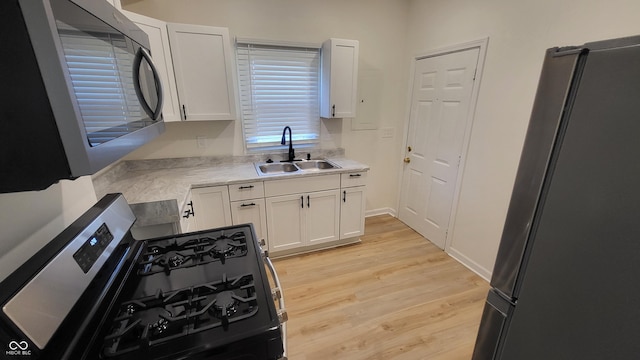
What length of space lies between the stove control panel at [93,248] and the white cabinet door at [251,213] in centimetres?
153

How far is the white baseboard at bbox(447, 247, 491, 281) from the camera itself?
2424 mm

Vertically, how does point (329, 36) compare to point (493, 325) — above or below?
above

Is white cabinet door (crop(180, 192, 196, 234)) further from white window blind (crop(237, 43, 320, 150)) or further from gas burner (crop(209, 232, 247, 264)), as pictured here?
white window blind (crop(237, 43, 320, 150))

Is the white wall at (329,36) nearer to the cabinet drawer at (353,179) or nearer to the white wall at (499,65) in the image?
the white wall at (499,65)

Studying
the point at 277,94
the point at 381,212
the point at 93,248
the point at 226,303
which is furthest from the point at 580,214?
the point at 381,212

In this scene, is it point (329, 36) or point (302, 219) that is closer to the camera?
point (302, 219)

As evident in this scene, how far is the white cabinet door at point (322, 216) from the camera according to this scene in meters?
2.65

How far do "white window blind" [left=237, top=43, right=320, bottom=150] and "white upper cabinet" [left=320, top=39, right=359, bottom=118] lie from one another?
7.6 inches

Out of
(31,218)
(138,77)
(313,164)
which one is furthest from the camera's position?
(313,164)

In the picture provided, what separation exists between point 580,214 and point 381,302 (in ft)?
5.37

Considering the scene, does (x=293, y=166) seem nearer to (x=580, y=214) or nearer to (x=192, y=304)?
(x=192, y=304)

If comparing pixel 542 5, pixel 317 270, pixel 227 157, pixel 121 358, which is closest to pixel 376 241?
pixel 317 270

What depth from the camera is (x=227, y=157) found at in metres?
2.78

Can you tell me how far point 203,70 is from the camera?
223 cm
